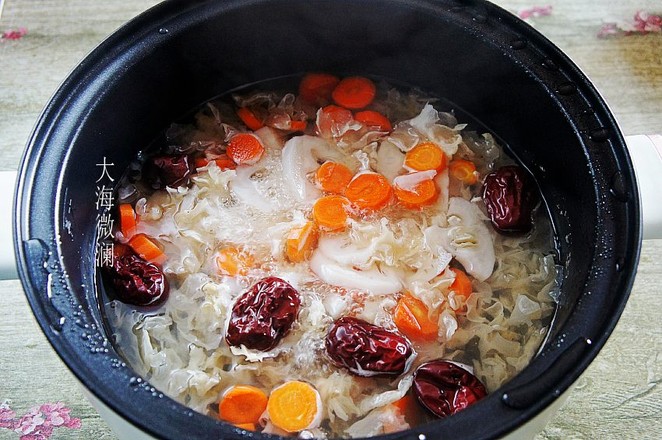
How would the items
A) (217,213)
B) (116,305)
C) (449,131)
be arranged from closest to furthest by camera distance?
(116,305), (217,213), (449,131)

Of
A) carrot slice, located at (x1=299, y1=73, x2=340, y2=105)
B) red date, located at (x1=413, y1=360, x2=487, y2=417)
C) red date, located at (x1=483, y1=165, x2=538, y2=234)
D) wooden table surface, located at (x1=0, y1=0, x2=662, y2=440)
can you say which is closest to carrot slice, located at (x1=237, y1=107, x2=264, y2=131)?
carrot slice, located at (x1=299, y1=73, x2=340, y2=105)

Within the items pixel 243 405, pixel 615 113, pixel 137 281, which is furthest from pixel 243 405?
pixel 615 113

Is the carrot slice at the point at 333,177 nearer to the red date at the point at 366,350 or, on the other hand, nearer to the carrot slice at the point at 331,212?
the carrot slice at the point at 331,212

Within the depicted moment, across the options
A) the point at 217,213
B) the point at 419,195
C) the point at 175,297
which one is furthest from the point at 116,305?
the point at 419,195

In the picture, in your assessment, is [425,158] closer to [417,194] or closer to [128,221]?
[417,194]

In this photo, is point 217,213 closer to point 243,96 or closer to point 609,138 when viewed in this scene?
point 243,96

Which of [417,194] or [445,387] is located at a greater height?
[417,194]
